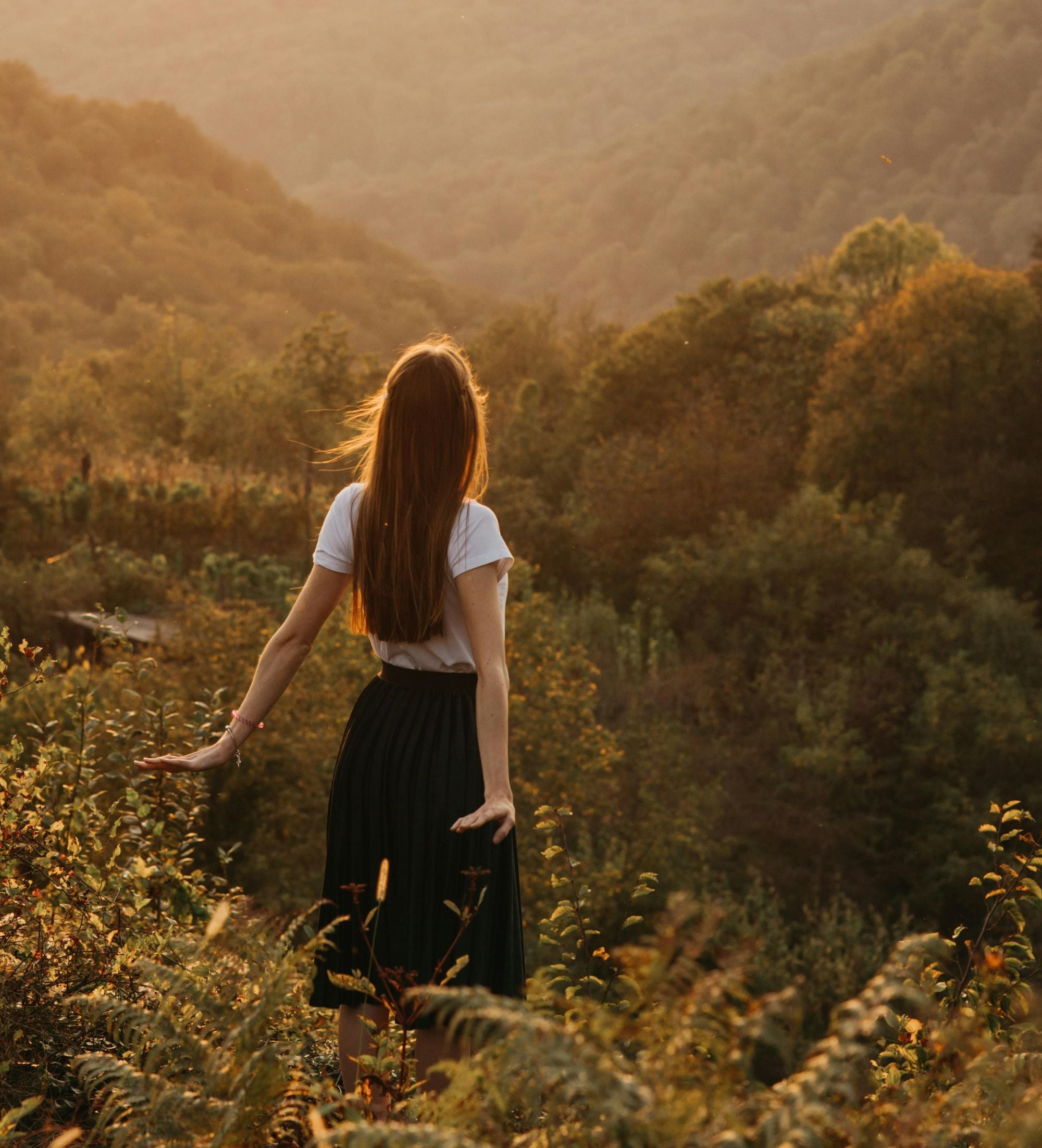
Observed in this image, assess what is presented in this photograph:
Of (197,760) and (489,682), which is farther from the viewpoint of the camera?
(197,760)

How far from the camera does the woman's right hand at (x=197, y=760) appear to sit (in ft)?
8.11

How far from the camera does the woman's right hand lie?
2471 mm

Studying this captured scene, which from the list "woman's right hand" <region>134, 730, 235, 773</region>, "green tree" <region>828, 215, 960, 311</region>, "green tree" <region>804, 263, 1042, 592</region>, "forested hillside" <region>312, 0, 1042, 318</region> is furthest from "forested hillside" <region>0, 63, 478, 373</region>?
"woman's right hand" <region>134, 730, 235, 773</region>

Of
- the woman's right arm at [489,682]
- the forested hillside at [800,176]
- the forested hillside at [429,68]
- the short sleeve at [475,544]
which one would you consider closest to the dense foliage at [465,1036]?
the woman's right arm at [489,682]

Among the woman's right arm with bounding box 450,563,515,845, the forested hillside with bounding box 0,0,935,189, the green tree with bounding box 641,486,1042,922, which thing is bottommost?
the green tree with bounding box 641,486,1042,922

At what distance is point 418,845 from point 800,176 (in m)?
84.1

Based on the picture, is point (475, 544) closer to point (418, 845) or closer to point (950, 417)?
point (418, 845)

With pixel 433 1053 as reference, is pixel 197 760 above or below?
above

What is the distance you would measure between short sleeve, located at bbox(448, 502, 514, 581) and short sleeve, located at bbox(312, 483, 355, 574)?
241mm

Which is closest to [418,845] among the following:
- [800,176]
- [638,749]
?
[638,749]

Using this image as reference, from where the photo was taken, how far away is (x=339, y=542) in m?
2.44

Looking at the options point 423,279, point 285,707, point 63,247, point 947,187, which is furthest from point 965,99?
point 285,707

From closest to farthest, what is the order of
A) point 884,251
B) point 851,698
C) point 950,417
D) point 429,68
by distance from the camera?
point 851,698 < point 950,417 < point 884,251 < point 429,68

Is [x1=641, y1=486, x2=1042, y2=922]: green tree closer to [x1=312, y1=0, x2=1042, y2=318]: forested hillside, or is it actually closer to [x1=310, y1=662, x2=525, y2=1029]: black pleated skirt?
[x1=310, y1=662, x2=525, y2=1029]: black pleated skirt
